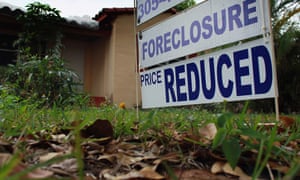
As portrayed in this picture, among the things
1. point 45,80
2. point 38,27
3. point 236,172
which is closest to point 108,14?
point 38,27

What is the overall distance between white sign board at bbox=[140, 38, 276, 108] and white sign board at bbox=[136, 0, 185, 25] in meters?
0.50

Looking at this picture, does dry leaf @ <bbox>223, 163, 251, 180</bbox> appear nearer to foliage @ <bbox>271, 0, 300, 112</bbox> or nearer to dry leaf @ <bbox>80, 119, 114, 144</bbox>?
dry leaf @ <bbox>80, 119, 114, 144</bbox>

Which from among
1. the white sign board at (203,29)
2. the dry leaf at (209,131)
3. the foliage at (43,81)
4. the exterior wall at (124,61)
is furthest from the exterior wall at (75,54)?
the dry leaf at (209,131)

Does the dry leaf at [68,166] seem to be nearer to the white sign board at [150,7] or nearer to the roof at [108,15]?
the white sign board at [150,7]

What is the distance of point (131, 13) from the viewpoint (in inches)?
314

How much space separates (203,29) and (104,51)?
6.69 metres

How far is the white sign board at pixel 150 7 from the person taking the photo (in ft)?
7.32

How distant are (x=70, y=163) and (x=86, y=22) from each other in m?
7.44

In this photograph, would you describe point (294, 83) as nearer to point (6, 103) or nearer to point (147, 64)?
point (147, 64)

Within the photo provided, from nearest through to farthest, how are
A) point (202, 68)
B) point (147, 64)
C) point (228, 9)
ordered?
point (228, 9), point (202, 68), point (147, 64)

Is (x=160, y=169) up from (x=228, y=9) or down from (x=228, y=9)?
down

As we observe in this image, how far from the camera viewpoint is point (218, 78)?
179 cm

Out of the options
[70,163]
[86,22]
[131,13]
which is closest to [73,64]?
[86,22]

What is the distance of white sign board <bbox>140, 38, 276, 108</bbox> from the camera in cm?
155
